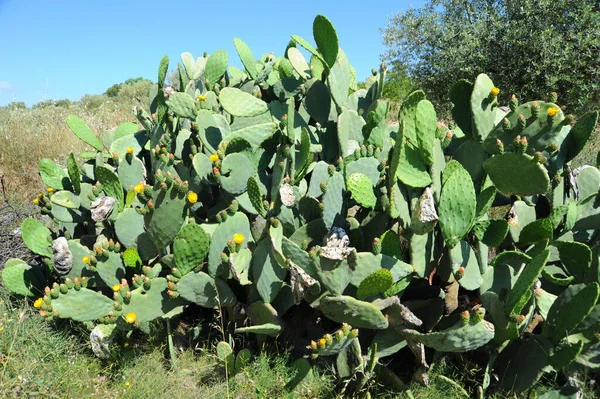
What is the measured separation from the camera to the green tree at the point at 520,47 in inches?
336

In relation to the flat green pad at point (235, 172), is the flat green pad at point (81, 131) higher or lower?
higher

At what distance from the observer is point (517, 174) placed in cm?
191

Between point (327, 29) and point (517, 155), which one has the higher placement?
point (327, 29)

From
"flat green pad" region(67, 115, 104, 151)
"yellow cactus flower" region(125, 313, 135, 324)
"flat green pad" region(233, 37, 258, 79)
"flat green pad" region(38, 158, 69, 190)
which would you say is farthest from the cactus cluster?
"flat green pad" region(233, 37, 258, 79)

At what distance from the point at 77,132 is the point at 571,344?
2.86 meters

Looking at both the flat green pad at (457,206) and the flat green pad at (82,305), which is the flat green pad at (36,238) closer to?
the flat green pad at (82,305)

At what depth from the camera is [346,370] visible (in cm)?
208

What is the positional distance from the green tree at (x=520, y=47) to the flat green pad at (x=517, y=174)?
24.6 feet

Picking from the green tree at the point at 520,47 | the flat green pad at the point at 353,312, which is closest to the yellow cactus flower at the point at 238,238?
the flat green pad at the point at 353,312

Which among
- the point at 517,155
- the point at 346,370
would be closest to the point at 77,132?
the point at 346,370

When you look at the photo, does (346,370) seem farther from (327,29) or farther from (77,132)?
(77,132)

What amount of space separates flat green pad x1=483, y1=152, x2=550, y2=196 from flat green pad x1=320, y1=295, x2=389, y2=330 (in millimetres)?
749

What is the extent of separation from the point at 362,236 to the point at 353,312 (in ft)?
1.47

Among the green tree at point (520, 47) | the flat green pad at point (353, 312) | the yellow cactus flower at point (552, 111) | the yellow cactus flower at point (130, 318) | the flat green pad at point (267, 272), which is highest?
the green tree at point (520, 47)
